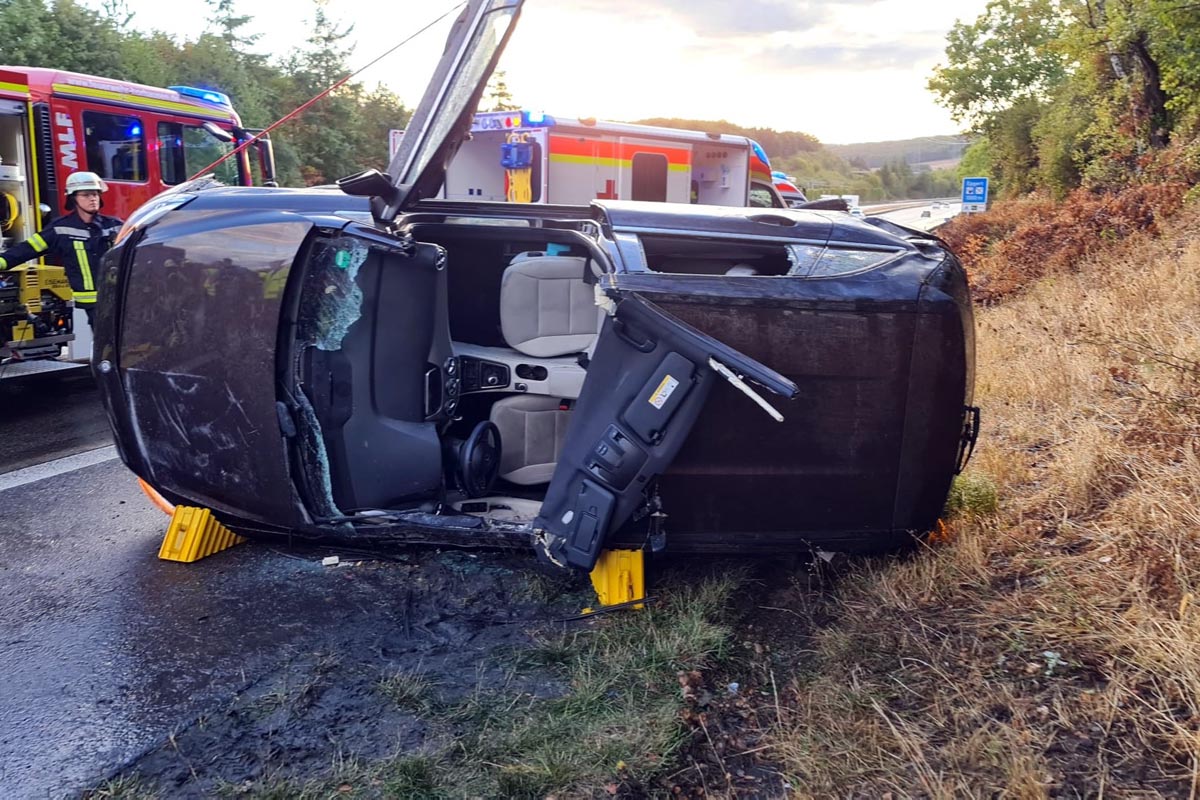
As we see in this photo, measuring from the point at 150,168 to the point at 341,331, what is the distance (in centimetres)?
769

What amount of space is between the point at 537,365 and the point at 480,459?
467mm

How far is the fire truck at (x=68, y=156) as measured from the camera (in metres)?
7.32

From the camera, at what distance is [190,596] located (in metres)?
3.60

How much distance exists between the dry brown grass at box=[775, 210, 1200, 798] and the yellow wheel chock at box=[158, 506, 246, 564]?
2.40 meters

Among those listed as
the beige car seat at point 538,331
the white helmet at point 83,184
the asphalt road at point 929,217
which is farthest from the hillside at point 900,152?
the beige car seat at point 538,331

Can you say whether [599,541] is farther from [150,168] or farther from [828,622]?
[150,168]

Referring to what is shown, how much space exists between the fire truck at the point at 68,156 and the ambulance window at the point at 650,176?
4094 millimetres

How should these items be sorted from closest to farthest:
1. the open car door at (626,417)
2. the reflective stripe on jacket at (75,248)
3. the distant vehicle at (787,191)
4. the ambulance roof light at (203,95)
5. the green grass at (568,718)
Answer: the green grass at (568,718) → the open car door at (626,417) → the reflective stripe on jacket at (75,248) → the ambulance roof light at (203,95) → the distant vehicle at (787,191)

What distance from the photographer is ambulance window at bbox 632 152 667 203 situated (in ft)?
36.7

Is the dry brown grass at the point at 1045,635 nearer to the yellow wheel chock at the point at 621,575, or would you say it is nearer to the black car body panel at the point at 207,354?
the yellow wheel chock at the point at 621,575

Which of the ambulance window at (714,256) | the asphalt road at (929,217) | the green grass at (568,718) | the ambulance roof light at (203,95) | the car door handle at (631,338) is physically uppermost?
the ambulance roof light at (203,95)

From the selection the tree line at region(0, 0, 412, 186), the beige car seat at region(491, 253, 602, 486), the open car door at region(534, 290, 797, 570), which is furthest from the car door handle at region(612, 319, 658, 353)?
the tree line at region(0, 0, 412, 186)

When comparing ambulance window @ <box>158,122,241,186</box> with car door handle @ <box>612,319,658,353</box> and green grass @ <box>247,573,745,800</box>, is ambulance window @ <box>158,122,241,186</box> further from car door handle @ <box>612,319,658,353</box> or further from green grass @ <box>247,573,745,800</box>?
green grass @ <box>247,573,745,800</box>

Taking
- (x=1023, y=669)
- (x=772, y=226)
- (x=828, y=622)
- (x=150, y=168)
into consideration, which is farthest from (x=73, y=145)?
(x=1023, y=669)
